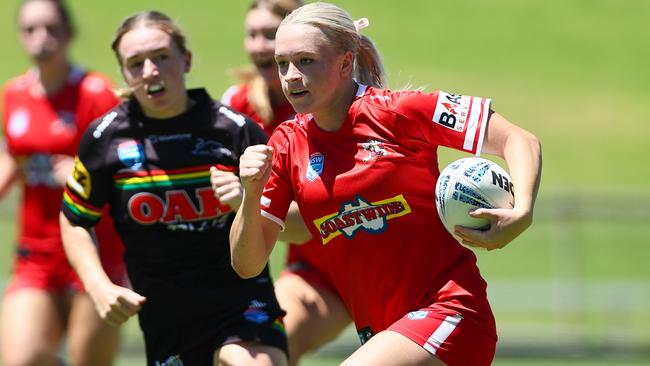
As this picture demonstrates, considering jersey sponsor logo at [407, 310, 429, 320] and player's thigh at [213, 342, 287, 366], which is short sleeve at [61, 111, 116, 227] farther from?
jersey sponsor logo at [407, 310, 429, 320]

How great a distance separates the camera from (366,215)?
4.43 meters

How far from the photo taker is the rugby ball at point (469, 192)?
13.9 feet

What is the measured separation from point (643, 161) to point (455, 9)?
18.8ft

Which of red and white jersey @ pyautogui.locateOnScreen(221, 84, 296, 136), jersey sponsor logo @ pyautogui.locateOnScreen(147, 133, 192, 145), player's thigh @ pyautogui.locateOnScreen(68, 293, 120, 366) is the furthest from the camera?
player's thigh @ pyautogui.locateOnScreen(68, 293, 120, 366)

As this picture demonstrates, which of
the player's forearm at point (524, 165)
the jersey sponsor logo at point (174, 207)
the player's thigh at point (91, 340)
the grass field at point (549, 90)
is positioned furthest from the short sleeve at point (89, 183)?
the grass field at point (549, 90)

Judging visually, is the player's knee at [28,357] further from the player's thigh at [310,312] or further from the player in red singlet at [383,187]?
the player in red singlet at [383,187]

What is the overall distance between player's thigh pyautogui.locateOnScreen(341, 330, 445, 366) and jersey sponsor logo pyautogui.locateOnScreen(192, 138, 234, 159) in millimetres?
1244

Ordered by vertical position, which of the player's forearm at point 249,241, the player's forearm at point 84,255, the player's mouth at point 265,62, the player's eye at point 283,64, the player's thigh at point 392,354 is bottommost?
the player's thigh at point 392,354

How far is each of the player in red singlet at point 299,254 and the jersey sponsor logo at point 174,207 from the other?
→ 735 mm

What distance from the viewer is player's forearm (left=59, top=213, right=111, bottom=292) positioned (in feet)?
16.6

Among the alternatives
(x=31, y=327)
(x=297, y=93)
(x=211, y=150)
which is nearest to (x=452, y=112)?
(x=297, y=93)

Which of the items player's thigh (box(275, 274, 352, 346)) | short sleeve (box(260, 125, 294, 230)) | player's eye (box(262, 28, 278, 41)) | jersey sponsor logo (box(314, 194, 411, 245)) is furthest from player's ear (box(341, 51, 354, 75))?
player's thigh (box(275, 274, 352, 346))

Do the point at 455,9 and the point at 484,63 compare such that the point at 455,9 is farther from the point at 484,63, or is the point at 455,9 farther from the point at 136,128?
the point at 136,128

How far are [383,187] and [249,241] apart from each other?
20.1 inches
